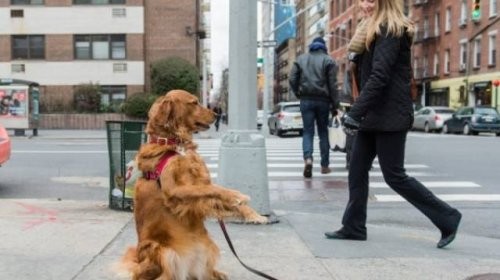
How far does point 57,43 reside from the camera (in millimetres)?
38000

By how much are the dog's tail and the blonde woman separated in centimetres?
209

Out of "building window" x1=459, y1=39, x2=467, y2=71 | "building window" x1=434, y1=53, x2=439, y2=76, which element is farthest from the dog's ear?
"building window" x1=434, y1=53, x2=439, y2=76

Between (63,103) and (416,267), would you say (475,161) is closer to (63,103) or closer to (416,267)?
(416,267)

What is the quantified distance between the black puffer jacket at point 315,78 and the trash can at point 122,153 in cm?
362

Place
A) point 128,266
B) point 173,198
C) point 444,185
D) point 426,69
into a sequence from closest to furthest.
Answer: point 173,198, point 128,266, point 444,185, point 426,69

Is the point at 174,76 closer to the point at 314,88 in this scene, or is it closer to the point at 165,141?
the point at 314,88

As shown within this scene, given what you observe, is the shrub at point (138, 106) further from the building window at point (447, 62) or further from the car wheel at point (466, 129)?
the building window at point (447, 62)

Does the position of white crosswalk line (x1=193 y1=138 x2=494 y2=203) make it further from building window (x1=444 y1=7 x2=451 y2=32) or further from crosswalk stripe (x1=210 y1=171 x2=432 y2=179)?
building window (x1=444 y1=7 x2=451 y2=32)

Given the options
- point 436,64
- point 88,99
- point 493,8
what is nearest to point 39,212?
point 88,99

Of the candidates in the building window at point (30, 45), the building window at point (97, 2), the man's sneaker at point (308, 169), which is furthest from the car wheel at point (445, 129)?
the man's sneaker at point (308, 169)

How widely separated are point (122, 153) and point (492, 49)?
3910 cm

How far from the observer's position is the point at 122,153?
7098 millimetres

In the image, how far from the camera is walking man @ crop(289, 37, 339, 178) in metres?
10.0

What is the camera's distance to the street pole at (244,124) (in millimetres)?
6297
